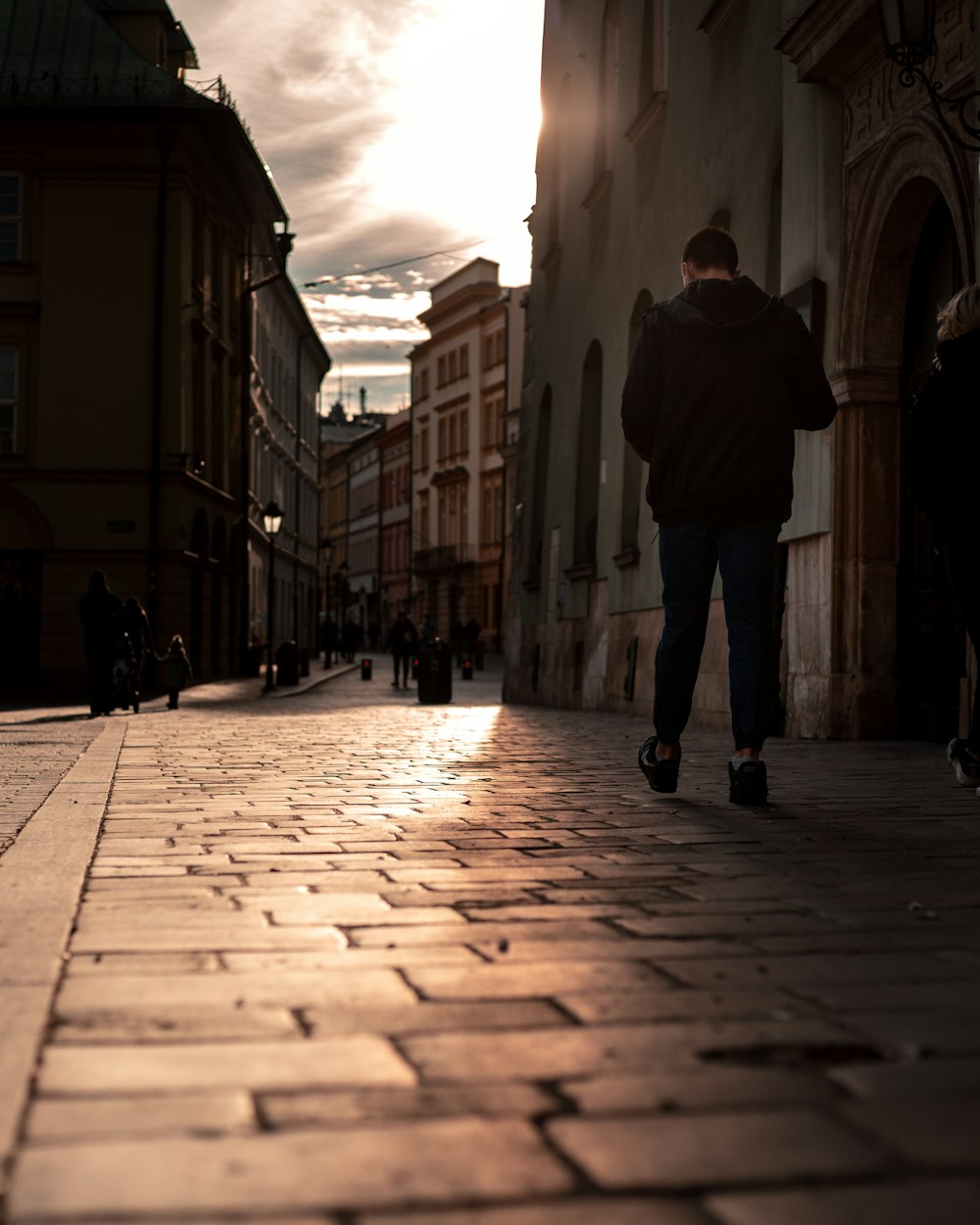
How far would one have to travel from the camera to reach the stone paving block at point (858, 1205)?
6.21 feet

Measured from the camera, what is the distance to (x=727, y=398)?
6.32 m

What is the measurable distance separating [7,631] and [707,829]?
25037 mm

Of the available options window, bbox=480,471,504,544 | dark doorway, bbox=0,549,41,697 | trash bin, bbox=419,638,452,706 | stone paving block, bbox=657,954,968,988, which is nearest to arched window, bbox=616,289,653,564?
trash bin, bbox=419,638,452,706

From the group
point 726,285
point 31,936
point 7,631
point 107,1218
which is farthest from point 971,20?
point 7,631

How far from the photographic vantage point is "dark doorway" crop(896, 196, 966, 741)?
995cm

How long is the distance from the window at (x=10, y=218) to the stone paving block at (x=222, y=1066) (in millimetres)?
28513

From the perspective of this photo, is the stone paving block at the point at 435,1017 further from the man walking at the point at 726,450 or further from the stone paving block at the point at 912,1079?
the man walking at the point at 726,450

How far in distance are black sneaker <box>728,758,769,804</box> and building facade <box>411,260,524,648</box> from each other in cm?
6266

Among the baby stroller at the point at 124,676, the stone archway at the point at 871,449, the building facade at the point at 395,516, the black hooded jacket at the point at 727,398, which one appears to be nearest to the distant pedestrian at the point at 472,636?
the building facade at the point at 395,516

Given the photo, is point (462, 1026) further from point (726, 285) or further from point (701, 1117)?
point (726, 285)

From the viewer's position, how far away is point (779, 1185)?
6.57 ft

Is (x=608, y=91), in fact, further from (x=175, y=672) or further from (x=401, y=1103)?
(x=401, y=1103)

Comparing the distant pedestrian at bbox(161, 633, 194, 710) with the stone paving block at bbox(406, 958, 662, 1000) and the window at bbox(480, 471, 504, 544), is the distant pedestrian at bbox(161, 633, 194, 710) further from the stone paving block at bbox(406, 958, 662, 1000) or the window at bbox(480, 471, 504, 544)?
the window at bbox(480, 471, 504, 544)

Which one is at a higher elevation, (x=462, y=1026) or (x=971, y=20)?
(x=971, y=20)
